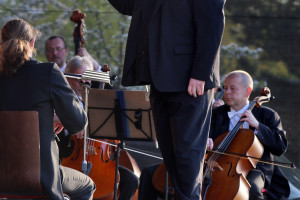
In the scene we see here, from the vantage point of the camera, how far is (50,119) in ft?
7.70

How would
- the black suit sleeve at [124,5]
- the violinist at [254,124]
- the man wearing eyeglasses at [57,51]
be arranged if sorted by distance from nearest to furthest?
the black suit sleeve at [124,5] < the violinist at [254,124] < the man wearing eyeglasses at [57,51]

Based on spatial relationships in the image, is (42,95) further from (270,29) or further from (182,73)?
(270,29)

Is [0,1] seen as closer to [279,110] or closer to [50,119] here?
[279,110]

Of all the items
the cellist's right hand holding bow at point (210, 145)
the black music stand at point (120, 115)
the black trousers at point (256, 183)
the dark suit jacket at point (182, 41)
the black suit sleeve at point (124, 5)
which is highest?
the black suit sleeve at point (124, 5)

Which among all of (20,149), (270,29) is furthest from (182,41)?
(270,29)

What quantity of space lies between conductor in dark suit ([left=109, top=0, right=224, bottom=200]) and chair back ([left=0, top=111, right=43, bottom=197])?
537 mm

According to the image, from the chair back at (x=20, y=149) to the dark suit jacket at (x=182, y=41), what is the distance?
569 mm

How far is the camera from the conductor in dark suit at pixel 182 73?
2340mm

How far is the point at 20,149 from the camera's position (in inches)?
89.0

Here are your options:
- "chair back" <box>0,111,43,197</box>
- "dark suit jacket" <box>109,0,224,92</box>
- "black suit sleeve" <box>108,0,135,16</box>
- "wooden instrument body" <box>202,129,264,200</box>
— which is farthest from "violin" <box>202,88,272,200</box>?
"chair back" <box>0,111,43,197</box>

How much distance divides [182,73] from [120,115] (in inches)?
39.0

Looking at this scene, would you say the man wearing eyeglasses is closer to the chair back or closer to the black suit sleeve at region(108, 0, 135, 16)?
the black suit sleeve at region(108, 0, 135, 16)

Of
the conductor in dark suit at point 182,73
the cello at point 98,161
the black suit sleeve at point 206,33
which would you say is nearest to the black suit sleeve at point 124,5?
the conductor in dark suit at point 182,73

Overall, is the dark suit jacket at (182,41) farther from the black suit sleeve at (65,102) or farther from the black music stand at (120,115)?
the black music stand at (120,115)
